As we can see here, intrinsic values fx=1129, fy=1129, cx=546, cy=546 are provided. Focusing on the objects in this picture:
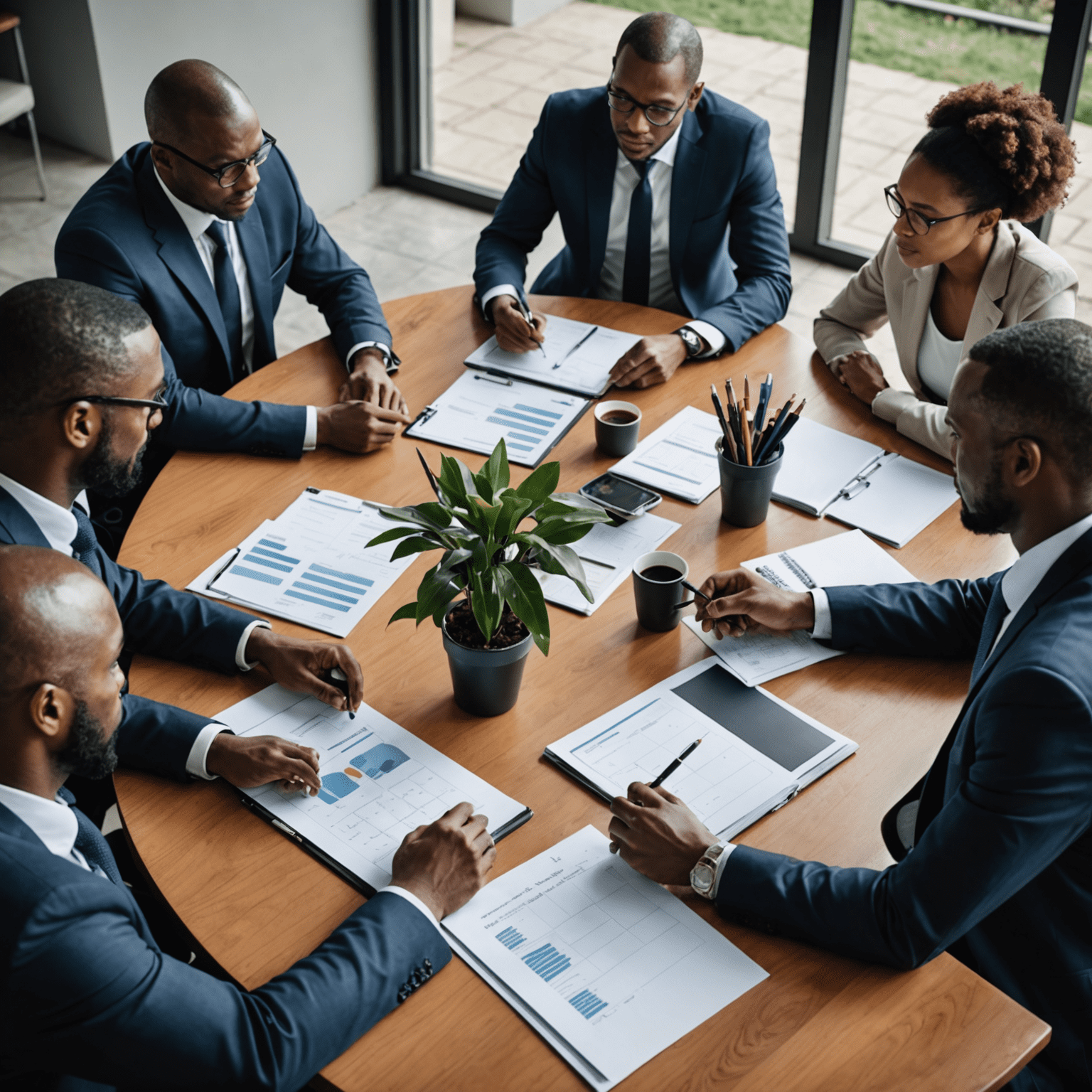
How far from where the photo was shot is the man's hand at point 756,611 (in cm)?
182

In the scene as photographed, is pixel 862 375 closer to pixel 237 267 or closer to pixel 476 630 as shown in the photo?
pixel 476 630

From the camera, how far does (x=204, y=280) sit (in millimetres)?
2521

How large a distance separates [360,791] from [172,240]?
1447 millimetres

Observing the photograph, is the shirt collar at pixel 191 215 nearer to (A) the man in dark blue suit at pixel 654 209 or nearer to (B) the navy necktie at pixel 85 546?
(A) the man in dark blue suit at pixel 654 209

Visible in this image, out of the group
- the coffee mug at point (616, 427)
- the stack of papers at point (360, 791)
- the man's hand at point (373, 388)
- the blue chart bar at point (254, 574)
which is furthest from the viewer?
the man's hand at point (373, 388)

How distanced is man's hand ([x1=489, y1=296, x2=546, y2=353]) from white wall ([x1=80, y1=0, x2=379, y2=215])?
2.53m

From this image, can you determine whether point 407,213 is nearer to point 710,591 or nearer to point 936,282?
point 936,282

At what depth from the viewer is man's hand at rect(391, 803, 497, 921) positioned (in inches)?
55.3

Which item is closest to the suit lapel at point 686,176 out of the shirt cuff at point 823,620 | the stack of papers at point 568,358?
the stack of papers at point 568,358

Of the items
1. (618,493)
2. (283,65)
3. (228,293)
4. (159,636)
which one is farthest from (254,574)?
(283,65)

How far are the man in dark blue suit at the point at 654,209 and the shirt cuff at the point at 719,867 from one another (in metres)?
1.26

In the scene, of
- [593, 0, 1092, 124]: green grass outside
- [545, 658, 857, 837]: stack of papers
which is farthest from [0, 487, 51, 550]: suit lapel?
[593, 0, 1092, 124]: green grass outside

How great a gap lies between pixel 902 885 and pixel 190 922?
871 mm

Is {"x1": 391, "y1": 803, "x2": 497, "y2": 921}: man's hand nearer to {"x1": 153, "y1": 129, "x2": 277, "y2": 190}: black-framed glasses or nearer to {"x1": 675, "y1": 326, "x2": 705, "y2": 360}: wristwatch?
{"x1": 675, "y1": 326, "x2": 705, "y2": 360}: wristwatch
